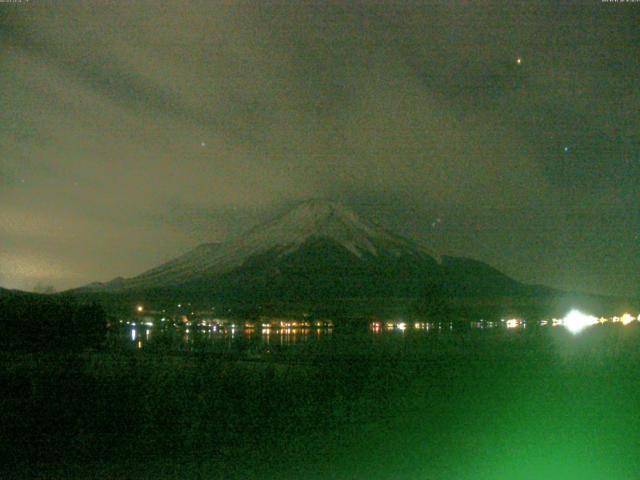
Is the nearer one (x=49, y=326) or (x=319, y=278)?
A: (x=49, y=326)

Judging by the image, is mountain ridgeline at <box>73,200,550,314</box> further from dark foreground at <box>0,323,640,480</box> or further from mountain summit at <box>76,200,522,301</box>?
dark foreground at <box>0,323,640,480</box>

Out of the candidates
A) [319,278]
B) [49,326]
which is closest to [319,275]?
[319,278]

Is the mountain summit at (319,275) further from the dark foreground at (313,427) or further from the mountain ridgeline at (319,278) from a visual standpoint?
the dark foreground at (313,427)

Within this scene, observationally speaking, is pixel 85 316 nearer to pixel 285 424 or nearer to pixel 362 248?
pixel 285 424

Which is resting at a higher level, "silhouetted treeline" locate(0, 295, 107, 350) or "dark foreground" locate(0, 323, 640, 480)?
"silhouetted treeline" locate(0, 295, 107, 350)

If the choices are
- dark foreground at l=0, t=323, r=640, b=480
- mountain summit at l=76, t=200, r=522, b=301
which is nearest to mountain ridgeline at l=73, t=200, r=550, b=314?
mountain summit at l=76, t=200, r=522, b=301

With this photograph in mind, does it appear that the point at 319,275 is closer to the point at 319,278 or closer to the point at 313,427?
the point at 319,278

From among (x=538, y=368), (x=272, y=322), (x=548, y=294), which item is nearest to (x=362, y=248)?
(x=548, y=294)
